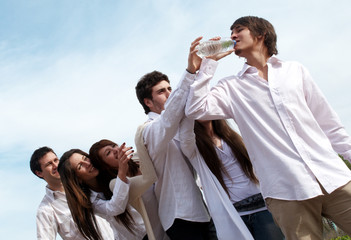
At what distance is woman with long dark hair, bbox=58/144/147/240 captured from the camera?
4098 millimetres

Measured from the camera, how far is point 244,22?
11.8 ft

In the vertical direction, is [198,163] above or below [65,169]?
below

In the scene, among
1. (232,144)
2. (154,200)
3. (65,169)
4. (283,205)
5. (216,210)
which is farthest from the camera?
(65,169)

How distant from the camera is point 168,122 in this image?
3.35 m

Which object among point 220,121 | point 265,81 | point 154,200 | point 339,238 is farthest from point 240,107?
point 339,238

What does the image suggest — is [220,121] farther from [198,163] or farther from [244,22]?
[244,22]

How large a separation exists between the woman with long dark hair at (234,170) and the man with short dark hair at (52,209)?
8.57 ft

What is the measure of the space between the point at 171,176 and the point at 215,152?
451 mm

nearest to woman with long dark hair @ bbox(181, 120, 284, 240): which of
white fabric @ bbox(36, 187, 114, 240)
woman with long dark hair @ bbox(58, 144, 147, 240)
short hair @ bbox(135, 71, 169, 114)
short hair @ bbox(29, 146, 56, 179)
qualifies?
short hair @ bbox(135, 71, 169, 114)

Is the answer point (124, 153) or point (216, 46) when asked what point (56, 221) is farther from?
point (216, 46)

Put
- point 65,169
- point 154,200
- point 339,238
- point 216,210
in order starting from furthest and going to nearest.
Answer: point 339,238, point 65,169, point 154,200, point 216,210

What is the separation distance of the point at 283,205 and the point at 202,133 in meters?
1.19

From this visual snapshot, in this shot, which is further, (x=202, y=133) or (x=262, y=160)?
(x=202, y=133)

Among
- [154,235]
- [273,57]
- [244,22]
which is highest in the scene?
[244,22]
